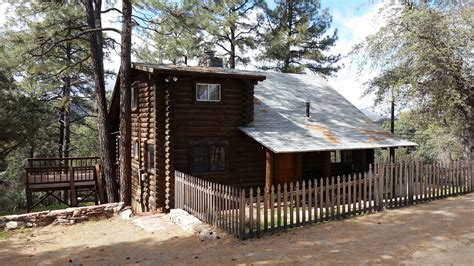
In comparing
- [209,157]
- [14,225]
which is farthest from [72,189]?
[209,157]

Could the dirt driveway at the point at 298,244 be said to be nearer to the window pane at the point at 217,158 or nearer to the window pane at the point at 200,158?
the window pane at the point at 200,158

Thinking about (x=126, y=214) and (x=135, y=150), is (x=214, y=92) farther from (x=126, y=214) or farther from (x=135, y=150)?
(x=126, y=214)

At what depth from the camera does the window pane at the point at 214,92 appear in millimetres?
15156

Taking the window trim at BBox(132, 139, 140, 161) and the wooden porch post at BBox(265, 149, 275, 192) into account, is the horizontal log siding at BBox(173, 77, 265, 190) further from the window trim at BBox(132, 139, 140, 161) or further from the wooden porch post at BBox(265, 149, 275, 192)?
the window trim at BBox(132, 139, 140, 161)

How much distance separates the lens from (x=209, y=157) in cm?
1495

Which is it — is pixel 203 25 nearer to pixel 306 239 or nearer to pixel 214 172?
pixel 214 172

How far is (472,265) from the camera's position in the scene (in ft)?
22.8

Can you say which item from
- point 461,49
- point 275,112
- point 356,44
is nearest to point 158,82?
point 275,112

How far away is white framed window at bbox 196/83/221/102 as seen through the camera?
14904 mm

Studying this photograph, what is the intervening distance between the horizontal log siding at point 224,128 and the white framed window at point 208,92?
17 centimetres

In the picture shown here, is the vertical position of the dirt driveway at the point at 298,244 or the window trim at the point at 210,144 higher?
the window trim at the point at 210,144

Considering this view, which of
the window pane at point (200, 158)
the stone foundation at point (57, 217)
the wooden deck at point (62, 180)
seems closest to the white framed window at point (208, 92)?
the window pane at point (200, 158)

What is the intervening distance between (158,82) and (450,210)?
37.3ft

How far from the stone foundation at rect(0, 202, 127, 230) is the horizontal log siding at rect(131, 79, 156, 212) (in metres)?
1.26
